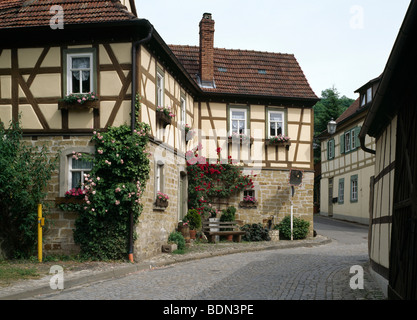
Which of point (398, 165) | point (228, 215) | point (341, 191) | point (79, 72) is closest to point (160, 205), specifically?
point (79, 72)

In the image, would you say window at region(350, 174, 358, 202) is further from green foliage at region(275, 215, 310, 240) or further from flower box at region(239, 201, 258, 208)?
flower box at region(239, 201, 258, 208)

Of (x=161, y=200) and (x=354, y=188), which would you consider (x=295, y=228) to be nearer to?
(x=161, y=200)

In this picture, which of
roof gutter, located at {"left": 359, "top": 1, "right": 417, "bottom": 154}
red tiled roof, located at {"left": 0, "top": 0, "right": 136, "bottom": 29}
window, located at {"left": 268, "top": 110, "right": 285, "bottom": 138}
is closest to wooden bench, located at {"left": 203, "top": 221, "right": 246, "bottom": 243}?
window, located at {"left": 268, "top": 110, "right": 285, "bottom": 138}

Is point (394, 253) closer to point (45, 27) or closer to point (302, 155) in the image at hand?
point (45, 27)

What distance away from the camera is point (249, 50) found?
77.7 ft

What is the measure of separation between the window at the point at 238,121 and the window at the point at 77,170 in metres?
9.05

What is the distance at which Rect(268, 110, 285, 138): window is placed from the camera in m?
21.5

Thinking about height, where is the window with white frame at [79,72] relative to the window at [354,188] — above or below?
above

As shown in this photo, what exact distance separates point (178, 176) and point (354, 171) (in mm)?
15003

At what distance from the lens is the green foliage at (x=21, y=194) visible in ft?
40.8

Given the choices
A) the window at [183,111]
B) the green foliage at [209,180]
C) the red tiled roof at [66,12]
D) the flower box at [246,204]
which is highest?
the red tiled roof at [66,12]

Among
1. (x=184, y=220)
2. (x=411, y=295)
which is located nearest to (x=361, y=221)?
(x=184, y=220)

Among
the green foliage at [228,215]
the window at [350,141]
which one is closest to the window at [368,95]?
the window at [350,141]

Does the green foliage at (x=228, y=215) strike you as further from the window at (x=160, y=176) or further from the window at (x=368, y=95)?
the window at (x=368, y=95)
